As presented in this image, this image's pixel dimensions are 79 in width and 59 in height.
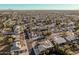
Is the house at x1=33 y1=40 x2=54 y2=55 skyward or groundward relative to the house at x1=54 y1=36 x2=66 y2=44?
groundward

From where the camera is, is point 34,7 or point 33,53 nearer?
point 33,53

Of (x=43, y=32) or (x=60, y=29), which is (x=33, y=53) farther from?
(x=60, y=29)

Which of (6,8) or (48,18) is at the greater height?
(6,8)

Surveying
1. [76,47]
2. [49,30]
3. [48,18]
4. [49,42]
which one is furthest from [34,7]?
[76,47]

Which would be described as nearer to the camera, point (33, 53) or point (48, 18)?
point (33, 53)

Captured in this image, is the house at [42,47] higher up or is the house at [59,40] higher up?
the house at [59,40]

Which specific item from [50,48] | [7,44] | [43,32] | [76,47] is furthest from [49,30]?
[7,44]
